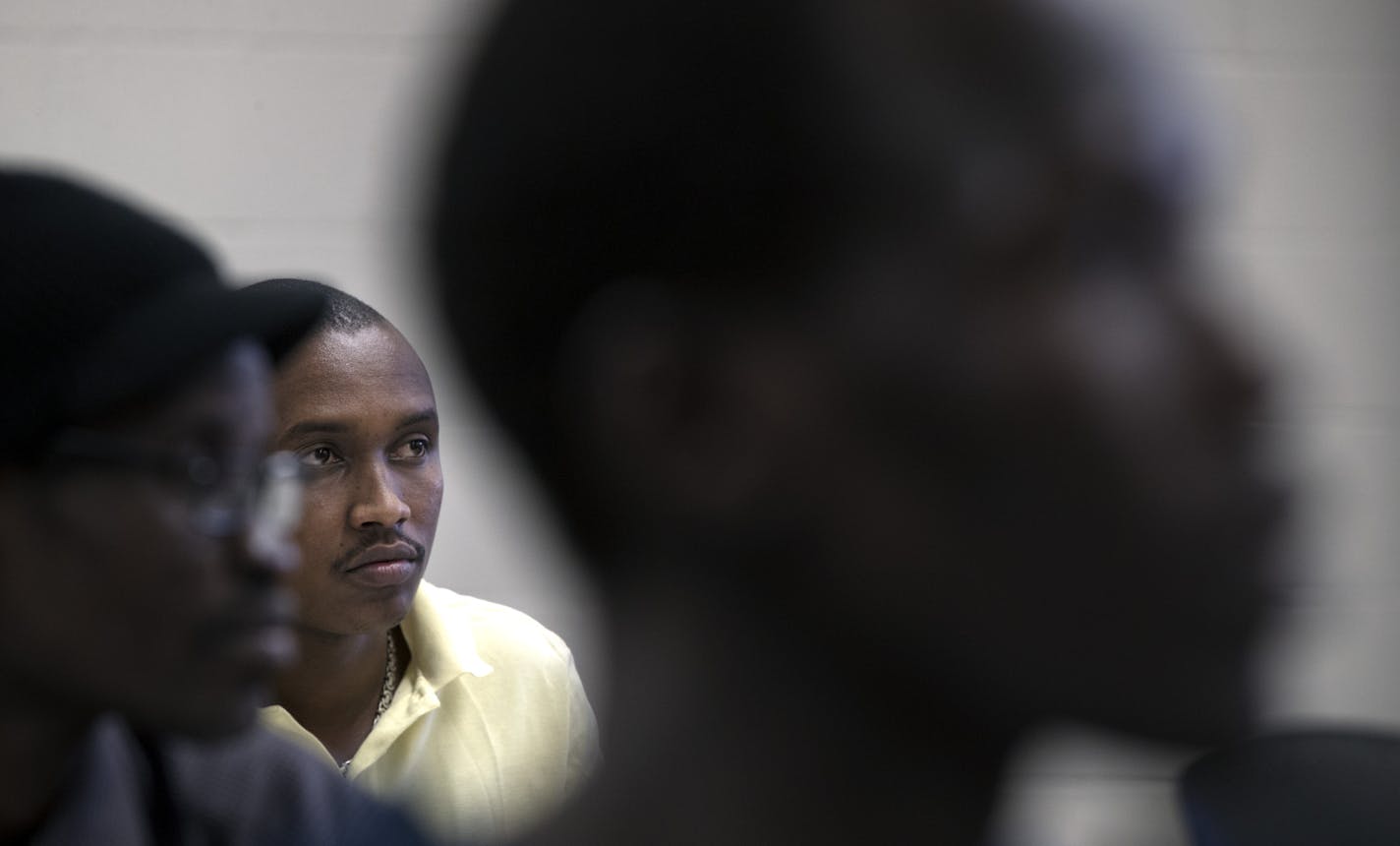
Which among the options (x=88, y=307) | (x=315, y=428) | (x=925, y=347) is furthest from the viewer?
(x=315, y=428)

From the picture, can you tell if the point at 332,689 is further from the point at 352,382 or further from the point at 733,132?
the point at 733,132

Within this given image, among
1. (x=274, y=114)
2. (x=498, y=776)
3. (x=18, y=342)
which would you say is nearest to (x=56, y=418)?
(x=18, y=342)

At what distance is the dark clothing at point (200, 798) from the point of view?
4.38ft

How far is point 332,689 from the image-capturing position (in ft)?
7.48

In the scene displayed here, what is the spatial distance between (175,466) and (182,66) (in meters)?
2.90

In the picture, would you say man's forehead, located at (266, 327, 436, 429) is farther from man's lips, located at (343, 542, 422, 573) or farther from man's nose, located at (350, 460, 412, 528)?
man's lips, located at (343, 542, 422, 573)

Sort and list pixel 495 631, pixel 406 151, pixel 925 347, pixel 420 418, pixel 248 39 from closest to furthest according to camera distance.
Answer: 1. pixel 925 347
2. pixel 420 418
3. pixel 495 631
4. pixel 406 151
5. pixel 248 39

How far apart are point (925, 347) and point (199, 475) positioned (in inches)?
28.8

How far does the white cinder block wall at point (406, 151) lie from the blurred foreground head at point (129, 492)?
2174 mm

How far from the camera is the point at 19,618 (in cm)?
132

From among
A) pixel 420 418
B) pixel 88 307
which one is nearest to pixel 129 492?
pixel 88 307

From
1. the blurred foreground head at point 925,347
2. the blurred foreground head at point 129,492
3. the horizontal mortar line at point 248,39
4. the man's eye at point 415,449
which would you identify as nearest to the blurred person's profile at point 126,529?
the blurred foreground head at point 129,492

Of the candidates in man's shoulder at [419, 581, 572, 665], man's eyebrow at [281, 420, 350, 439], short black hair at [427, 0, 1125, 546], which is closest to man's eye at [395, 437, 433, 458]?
man's eyebrow at [281, 420, 350, 439]

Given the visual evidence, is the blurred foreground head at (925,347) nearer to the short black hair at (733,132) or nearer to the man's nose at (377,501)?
the short black hair at (733,132)
